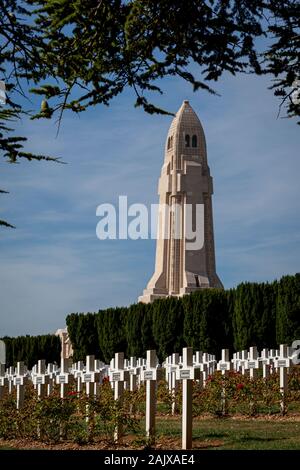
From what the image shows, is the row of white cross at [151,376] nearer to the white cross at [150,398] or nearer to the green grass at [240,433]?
the white cross at [150,398]

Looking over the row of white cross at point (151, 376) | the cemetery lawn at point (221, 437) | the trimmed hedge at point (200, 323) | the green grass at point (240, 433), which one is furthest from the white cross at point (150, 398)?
Answer: the trimmed hedge at point (200, 323)

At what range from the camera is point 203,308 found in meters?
37.2

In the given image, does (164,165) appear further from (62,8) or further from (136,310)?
(62,8)

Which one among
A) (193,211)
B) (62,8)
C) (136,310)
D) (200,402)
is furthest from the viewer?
(193,211)

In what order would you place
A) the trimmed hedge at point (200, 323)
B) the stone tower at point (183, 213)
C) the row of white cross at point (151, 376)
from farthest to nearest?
the stone tower at point (183, 213), the trimmed hedge at point (200, 323), the row of white cross at point (151, 376)

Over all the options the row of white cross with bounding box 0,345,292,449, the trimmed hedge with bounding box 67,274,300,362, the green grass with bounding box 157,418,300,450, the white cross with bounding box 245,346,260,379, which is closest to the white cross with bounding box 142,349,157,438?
the row of white cross with bounding box 0,345,292,449

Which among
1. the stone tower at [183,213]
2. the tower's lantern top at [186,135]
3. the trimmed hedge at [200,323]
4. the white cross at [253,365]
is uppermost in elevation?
the tower's lantern top at [186,135]

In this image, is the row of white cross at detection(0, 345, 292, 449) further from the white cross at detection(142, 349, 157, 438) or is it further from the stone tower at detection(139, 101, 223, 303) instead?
the stone tower at detection(139, 101, 223, 303)

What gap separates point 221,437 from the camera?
1313 cm

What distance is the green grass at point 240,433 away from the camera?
12289 mm

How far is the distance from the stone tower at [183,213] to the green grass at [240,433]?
46335 millimetres

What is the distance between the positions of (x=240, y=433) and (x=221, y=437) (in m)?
0.59
